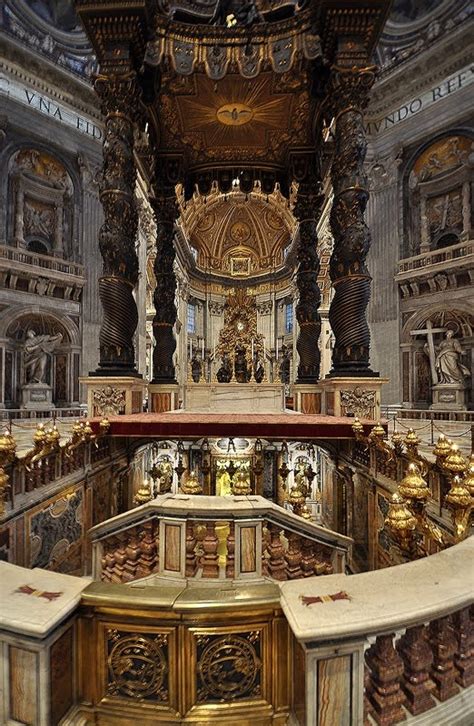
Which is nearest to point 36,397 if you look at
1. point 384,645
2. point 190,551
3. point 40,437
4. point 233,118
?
point 233,118

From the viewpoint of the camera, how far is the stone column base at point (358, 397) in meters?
6.75

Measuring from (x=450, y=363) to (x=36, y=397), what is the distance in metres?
15.4

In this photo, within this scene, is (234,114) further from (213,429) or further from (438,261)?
(438,261)

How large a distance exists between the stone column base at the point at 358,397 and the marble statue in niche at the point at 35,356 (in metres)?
12.4

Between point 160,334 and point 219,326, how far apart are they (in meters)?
24.4

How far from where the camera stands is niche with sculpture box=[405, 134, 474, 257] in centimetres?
1398


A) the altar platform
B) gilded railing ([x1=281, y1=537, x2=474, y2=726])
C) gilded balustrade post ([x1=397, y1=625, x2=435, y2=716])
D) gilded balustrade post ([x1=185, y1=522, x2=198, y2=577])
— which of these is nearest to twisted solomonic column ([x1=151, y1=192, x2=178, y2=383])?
the altar platform

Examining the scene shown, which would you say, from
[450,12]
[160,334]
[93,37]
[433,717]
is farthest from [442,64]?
[433,717]

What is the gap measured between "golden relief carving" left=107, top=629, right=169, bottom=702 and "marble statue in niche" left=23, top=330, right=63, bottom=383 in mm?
15159

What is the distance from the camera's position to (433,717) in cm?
149

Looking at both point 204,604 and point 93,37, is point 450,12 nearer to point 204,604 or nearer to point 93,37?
point 93,37

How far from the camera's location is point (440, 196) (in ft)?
48.8

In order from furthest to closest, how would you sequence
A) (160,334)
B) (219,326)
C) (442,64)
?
(219,326) < (442,64) < (160,334)

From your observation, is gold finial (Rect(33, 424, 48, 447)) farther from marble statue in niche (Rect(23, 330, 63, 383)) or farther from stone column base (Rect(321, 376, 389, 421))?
marble statue in niche (Rect(23, 330, 63, 383))
